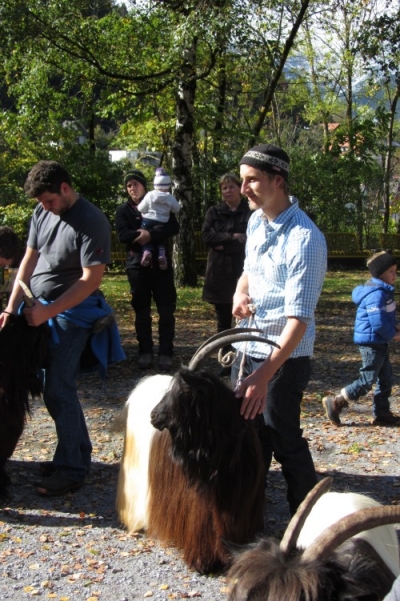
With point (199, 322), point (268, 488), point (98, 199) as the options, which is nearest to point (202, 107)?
point (98, 199)

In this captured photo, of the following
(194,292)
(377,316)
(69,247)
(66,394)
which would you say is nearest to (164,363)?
(377,316)

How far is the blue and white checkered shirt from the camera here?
4.05m

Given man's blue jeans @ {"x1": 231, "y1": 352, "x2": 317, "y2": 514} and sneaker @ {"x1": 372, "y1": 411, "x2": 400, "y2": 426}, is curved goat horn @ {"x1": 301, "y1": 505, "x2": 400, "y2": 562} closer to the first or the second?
man's blue jeans @ {"x1": 231, "y1": 352, "x2": 317, "y2": 514}

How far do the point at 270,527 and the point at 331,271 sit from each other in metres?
→ 19.0

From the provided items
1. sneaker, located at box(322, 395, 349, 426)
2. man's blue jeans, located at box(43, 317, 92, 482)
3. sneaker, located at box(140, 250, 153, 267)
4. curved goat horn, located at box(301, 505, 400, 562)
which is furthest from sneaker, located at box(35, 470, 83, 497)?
sneaker, located at box(140, 250, 153, 267)

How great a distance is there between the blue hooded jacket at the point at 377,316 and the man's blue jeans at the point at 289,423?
8.98 ft

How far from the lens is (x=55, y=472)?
5.46 meters

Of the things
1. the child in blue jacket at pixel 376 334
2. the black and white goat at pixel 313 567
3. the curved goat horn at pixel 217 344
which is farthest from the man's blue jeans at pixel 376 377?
the black and white goat at pixel 313 567

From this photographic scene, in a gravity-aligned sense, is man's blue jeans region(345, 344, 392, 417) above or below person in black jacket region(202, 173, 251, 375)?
below

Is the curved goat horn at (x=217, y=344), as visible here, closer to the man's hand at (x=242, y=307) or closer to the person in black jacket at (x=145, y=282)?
the man's hand at (x=242, y=307)

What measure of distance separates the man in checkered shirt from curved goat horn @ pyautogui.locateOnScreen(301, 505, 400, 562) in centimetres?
163

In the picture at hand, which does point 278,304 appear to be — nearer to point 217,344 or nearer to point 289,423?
point 217,344

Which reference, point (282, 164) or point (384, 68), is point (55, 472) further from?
point (384, 68)

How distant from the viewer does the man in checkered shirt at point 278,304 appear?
403cm
